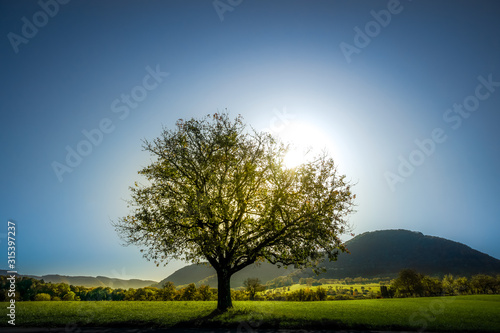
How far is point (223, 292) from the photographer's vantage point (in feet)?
65.8

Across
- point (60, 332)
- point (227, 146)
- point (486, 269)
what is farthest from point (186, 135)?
point (486, 269)

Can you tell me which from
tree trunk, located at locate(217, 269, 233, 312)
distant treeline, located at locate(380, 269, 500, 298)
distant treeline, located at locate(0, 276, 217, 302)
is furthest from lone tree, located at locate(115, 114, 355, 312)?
distant treeline, located at locate(380, 269, 500, 298)

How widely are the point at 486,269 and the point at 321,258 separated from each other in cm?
21325

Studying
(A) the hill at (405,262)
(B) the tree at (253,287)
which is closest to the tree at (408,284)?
(B) the tree at (253,287)

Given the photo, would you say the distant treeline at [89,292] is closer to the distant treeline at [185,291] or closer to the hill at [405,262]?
the distant treeline at [185,291]

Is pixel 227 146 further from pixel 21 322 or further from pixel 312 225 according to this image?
pixel 21 322

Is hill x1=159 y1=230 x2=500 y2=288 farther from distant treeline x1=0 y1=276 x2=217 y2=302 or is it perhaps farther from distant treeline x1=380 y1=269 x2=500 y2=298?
distant treeline x1=0 y1=276 x2=217 y2=302

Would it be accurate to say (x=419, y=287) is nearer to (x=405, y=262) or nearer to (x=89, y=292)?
(x=89, y=292)

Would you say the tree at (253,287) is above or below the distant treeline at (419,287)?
above

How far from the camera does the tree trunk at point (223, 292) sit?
19469 mm

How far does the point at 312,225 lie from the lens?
18.9 m

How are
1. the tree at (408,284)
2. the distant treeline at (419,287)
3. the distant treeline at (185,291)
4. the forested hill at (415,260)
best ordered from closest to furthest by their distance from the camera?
the distant treeline at (185,291)
the distant treeline at (419,287)
the tree at (408,284)
the forested hill at (415,260)

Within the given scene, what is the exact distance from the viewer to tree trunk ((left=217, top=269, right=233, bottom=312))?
63.9 ft

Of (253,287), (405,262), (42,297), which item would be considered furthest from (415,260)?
(42,297)
